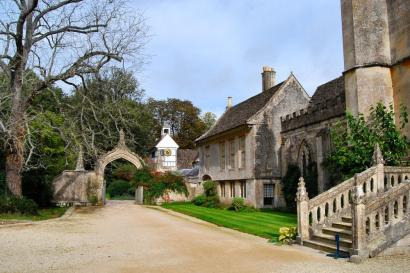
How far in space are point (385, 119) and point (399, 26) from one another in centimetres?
337

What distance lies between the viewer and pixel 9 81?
21.8 meters

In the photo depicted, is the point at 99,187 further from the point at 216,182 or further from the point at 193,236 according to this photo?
the point at 193,236

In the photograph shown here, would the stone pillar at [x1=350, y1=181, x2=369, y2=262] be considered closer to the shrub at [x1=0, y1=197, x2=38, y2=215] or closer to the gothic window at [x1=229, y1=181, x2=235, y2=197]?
the shrub at [x1=0, y1=197, x2=38, y2=215]

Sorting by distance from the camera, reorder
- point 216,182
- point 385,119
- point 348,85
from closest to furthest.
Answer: point 385,119, point 348,85, point 216,182

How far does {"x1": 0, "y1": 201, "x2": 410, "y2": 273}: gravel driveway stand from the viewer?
30.4 ft

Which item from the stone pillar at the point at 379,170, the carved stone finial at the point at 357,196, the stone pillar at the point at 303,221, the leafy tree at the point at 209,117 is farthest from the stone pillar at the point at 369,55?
the leafy tree at the point at 209,117

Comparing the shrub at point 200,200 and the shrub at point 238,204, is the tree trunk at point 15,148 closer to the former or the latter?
the shrub at point 238,204

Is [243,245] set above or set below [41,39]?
below

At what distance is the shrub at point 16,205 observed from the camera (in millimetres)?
19938

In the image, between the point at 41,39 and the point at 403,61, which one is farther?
the point at 41,39

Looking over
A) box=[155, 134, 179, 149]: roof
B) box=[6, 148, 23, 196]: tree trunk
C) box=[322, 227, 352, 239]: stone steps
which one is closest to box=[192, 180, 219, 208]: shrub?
box=[6, 148, 23, 196]: tree trunk

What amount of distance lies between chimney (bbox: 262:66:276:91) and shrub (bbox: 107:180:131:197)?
23.7 m

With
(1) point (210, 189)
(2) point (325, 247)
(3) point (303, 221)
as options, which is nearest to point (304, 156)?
(1) point (210, 189)

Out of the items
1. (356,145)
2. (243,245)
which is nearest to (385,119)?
(356,145)
